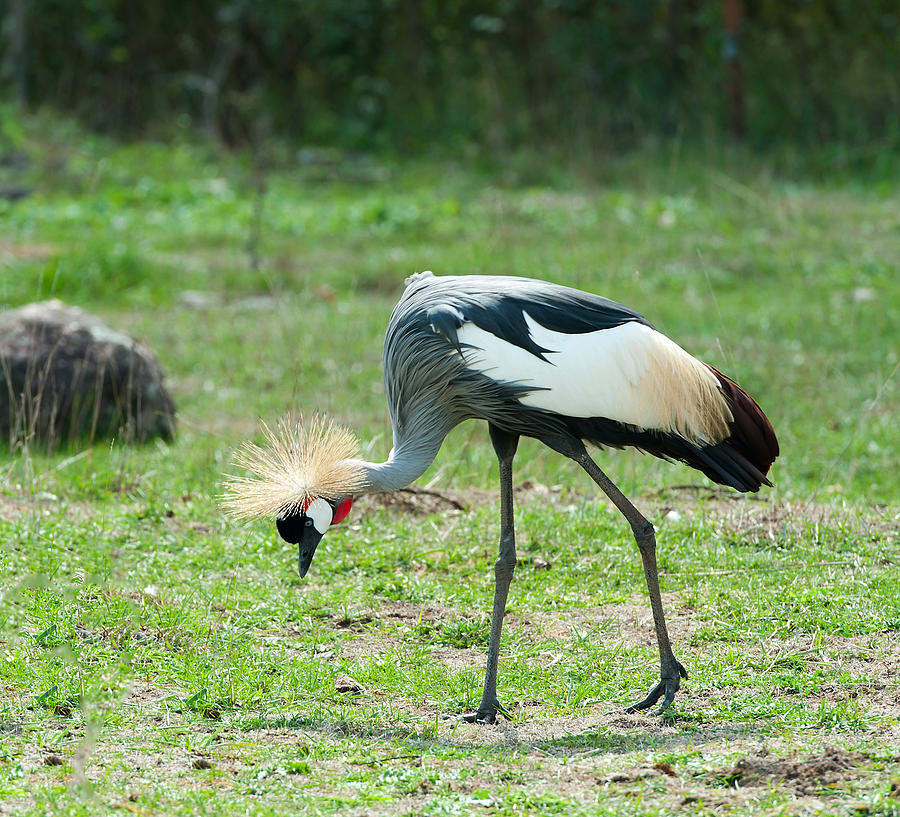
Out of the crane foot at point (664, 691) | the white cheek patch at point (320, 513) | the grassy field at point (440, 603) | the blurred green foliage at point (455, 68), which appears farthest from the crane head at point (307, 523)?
the blurred green foliage at point (455, 68)

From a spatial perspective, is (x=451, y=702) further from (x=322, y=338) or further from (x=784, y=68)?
(x=784, y=68)

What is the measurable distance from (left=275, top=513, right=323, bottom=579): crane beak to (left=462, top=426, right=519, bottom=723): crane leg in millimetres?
553

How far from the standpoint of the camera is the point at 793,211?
415 inches

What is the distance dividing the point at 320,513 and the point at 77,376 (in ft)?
9.06

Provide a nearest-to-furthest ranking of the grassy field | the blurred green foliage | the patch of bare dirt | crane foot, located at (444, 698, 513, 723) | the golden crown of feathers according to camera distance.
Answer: the patch of bare dirt → the grassy field → crane foot, located at (444, 698, 513, 723) → the golden crown of feathers → the blurred green foliage

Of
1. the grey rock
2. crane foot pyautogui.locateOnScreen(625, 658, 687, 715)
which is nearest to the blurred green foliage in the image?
the grey rock

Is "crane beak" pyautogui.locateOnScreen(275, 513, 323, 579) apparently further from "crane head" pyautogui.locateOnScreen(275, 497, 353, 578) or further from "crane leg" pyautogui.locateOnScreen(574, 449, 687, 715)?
"crane leg" pyautogui.locateOnScreen(574, 449, 687, 715)

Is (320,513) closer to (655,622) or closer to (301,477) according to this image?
(301,477)

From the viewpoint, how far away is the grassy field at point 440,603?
3.08 metres

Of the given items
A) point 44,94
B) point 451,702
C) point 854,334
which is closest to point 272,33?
point 44,94

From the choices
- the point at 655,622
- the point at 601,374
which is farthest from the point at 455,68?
the point at 655,622

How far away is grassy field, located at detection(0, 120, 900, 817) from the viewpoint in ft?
10.1

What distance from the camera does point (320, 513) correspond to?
12.0 feet

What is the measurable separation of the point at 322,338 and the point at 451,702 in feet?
14.6
